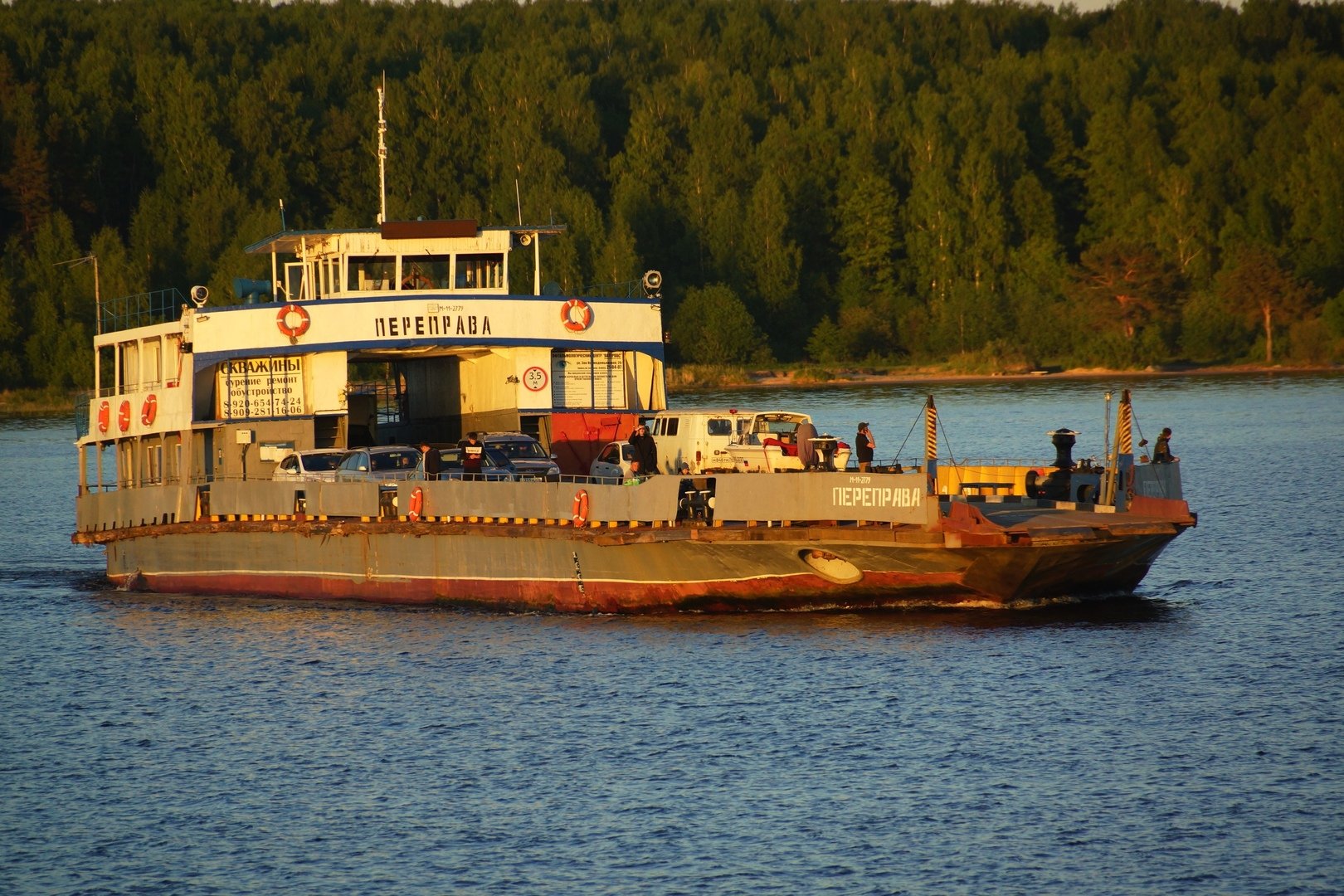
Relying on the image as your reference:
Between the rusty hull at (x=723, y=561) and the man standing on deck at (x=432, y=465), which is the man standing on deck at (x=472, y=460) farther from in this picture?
the rusty hull at (x=723, y=561)

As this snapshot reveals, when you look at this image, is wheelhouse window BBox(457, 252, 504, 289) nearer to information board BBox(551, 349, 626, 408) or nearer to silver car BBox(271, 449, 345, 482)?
information board BBox(551, 349, 626, 408)

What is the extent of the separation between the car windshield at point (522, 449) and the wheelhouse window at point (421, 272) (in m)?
4.38

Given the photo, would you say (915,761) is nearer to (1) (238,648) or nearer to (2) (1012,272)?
(1) (238,648)

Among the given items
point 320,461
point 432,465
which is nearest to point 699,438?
point 432,465

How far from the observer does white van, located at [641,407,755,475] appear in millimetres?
35062

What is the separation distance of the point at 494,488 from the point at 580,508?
6.55 feet

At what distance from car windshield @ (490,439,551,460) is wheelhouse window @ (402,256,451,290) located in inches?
172

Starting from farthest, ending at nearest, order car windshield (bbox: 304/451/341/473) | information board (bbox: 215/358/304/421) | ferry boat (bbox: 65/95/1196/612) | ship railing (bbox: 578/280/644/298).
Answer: ship railing (bbox: 578/280/644/298), information board (bbox: 215/358/304/421), car windshield (bbox: 304/451/341/473), ferry boat (bbox: 65/95/1196/612)

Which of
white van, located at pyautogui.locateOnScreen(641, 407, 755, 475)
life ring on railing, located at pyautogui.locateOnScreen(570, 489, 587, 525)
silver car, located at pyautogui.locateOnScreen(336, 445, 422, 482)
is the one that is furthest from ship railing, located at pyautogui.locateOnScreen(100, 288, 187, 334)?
white van, located at pyautogui.locateOnScreen(641, 407, 755, 475)

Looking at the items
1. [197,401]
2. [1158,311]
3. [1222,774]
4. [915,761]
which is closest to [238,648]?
[197,401]

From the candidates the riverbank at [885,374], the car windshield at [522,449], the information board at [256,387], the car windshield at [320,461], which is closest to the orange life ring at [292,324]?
the information board at [256,387]

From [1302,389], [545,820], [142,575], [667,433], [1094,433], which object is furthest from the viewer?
[1302,389]

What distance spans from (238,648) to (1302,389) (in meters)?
73.5

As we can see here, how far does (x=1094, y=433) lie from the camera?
76625 mm
